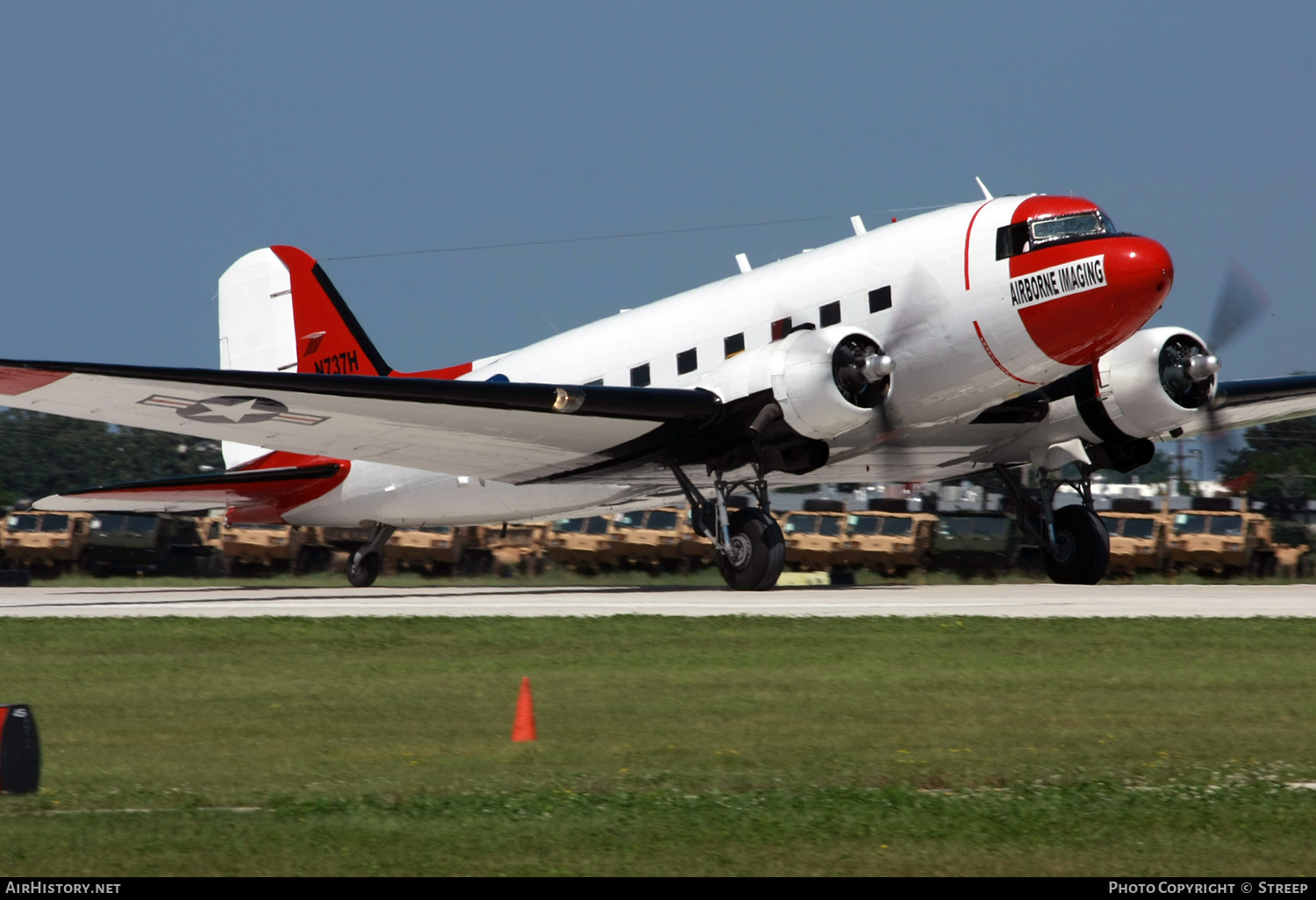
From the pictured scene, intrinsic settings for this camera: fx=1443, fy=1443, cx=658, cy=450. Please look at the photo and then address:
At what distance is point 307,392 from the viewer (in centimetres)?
1909

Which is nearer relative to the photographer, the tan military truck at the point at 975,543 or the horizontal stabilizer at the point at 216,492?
the horizontal stabilizer at the point at 216,492

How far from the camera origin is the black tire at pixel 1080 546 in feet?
76.6

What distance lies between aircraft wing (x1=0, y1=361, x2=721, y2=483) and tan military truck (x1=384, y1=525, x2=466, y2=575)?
15105 millimetres

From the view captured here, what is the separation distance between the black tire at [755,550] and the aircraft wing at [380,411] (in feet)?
5.22

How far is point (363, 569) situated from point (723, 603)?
12.7 metres

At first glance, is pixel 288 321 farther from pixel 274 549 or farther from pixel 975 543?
pixel 975 543

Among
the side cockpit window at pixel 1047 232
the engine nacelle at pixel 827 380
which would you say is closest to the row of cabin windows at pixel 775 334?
the engine nacelle at pixel 827 380

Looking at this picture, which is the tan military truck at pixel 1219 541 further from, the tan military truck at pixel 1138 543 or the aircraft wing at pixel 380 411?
the aircraft wing at pixel 380 411

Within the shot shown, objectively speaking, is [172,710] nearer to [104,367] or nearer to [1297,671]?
[104,367]

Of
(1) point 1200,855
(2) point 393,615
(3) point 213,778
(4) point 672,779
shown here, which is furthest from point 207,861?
(2) point 393,615

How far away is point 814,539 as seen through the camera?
115 ft

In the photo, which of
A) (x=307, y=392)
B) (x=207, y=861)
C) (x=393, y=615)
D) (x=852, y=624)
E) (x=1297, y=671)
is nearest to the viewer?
(x=207, y=861)

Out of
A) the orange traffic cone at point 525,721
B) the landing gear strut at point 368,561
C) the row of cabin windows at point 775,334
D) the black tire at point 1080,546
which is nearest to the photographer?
the orange traffic cone at point 525,721

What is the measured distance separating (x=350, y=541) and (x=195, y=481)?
1333cm
